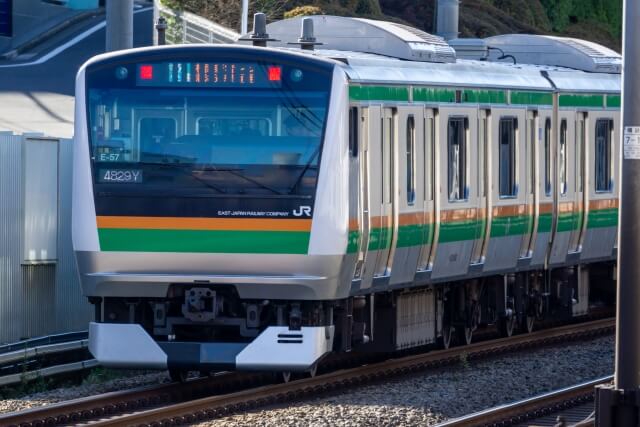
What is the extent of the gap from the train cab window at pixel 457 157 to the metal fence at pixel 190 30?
70.9 feet

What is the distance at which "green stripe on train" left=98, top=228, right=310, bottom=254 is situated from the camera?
45.5 ft

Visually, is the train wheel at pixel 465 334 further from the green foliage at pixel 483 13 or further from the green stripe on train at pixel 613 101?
the green foliage at pixel 483 13

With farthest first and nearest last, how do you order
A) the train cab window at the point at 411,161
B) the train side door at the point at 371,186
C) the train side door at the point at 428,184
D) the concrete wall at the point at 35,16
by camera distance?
the concrete wall at the point at 35,16 < the train side door at the point at 428,184 < the train cab window at the point at 411,161 < the train side door at the point at 371,186

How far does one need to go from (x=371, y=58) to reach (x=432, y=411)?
354 centimetres

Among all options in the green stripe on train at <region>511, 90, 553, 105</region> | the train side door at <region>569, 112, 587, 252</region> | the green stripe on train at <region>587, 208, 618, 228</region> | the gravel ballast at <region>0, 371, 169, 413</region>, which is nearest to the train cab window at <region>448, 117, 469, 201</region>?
the green stripe on train at <region>511, 90, 553, 105</region>

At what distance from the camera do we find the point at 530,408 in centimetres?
1375

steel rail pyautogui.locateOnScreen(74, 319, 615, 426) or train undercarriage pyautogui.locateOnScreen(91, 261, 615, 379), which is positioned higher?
train undercarriage pyautogui.locateOnScreen(91, 261, 615, 379)

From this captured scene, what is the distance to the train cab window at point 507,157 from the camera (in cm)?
1794

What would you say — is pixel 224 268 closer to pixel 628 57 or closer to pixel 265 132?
pixel 265 132

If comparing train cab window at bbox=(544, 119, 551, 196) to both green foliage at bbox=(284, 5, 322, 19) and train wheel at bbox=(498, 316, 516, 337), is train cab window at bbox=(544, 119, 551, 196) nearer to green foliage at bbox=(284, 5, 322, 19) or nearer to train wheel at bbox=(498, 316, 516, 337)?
train wheel at bbox=(498, 316, 516, 337)

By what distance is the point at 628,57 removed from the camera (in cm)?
1070

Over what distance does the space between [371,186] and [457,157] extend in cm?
228

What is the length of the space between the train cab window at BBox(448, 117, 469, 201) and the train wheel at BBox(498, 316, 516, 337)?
3.00m

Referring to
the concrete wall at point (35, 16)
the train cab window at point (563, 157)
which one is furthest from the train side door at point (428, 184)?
the concrete wall at point (35, 16)
